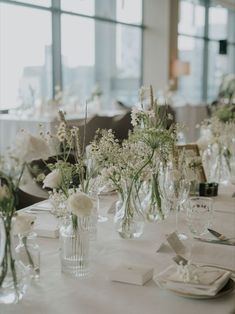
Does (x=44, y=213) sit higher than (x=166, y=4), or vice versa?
(x=166, y=4)

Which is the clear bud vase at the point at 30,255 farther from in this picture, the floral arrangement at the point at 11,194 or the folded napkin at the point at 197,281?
the folded napkin at the point at 197,281

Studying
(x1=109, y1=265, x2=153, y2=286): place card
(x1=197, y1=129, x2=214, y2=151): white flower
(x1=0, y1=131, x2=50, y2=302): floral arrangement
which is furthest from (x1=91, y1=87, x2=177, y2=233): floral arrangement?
(x1=197, y1=129, x2=214, y2=151): white flower

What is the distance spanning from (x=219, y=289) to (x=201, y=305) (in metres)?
0.08

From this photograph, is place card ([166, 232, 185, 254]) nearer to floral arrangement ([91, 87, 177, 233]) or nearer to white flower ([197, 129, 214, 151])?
floral arrangement ([91, 87, 177, 233])

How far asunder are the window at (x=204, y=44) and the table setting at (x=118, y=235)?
1098cm

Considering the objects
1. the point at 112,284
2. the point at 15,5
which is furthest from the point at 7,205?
the point at 15,5

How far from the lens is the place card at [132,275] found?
1570 millimetres

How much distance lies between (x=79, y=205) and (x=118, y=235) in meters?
0.54

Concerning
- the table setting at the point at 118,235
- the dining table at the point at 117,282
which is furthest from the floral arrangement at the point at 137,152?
the dining table at the point at 117,282

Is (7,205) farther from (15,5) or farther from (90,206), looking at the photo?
(15,5)

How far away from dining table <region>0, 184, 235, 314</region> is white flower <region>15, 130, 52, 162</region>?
39 centimetres

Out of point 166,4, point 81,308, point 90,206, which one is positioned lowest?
point 81,308

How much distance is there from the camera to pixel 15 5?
8398 millimetres

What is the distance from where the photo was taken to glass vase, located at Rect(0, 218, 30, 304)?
1338 mm
